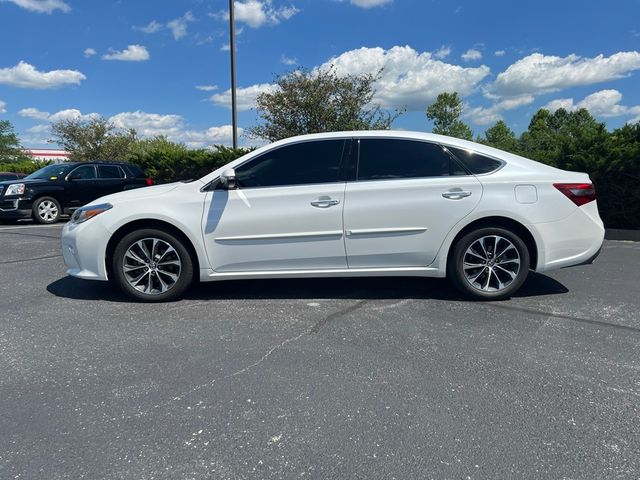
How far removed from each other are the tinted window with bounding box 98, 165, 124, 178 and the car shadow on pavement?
25.9ft

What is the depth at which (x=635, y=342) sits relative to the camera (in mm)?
3660

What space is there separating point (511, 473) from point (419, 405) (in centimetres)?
67

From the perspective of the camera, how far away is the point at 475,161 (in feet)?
15.5

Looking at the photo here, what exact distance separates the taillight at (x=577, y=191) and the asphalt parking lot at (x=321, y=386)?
1.00 meters

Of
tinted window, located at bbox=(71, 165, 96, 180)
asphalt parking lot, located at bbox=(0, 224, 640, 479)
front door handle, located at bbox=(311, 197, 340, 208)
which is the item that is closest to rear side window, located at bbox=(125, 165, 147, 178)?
tinted window, located at bbox=(71, 165, 96, 180)

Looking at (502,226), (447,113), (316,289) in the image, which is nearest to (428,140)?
(502,226)

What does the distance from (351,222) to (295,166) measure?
81cm

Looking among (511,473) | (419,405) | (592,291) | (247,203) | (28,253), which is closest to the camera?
(511,473)

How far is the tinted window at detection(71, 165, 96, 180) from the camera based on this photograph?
12.4 metres

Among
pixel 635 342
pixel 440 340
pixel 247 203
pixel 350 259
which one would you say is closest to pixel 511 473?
pixel 440 340

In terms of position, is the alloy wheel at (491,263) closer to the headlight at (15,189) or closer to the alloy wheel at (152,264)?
the alloy wheel at (152,264)

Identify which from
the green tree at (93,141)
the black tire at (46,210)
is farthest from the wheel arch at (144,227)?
the green tree at (93,141)

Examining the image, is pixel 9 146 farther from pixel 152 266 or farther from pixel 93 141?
pixel 152 266

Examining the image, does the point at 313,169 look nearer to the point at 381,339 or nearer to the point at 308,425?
the point at 381,339
